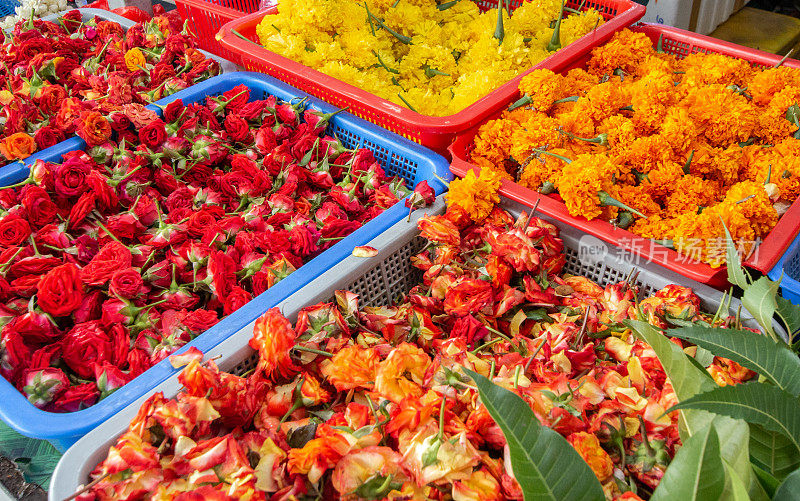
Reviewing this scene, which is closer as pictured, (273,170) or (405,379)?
(405,379)

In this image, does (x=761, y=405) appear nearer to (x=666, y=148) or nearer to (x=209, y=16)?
(x=666, y=148)

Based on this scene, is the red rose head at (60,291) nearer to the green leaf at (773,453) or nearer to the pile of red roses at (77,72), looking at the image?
the pile of red roses at (77,72)

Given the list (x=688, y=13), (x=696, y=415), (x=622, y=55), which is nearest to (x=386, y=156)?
(x=622, y=55)

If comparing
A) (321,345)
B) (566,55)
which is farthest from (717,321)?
(566,55)

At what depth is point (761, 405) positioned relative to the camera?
0.62 meters

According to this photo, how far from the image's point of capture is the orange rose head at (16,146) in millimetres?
1521

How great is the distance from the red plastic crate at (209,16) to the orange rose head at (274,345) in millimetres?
1598

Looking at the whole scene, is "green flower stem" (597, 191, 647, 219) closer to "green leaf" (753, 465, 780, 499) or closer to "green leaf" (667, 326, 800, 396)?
"green leaf" (667, 326, 800, 396)

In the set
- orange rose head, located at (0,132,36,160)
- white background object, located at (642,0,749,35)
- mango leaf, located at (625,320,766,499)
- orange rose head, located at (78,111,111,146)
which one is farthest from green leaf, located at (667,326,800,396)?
white background object, located at (642,0,749,35)

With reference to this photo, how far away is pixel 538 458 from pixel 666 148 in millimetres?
1030

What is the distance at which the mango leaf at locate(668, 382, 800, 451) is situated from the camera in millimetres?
603

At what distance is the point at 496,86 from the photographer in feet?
5.62

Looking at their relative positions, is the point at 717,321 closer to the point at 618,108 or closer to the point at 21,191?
the point at 618,108

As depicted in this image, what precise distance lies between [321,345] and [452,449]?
348mm
